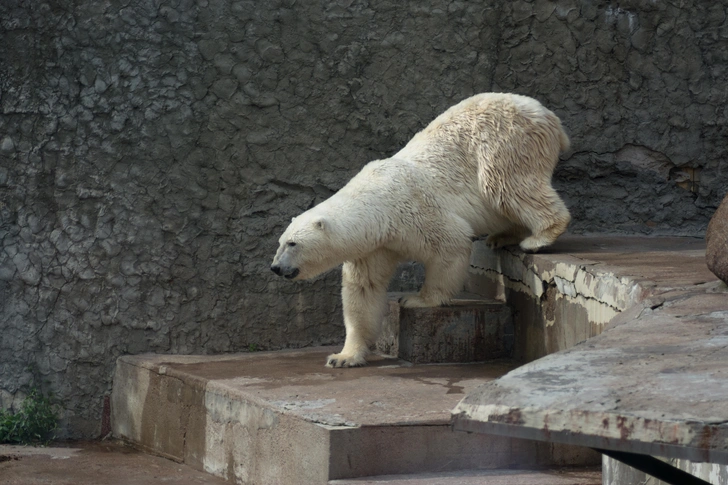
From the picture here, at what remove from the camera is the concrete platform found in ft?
14.1

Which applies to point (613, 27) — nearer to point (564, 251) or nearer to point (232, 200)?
point (564, 251)

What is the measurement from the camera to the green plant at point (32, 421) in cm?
520

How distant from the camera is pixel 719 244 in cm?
329

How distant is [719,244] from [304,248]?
1.84 meters

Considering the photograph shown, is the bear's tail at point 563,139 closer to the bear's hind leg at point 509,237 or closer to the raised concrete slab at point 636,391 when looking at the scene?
the bear's hind leg at point 509,237

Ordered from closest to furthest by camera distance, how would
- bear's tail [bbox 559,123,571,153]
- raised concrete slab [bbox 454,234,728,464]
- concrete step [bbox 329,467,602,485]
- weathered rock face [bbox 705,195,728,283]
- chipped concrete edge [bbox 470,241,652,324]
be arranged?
raised concrete slab [bbox 454,234,728,464] < weathered rock face [bbox 705,195,728,283] < concrete step [bbox 329,467,602,485] < chipped concrete edge [bbox 470,241,652,324] < bear's tail [bbox 559,123,571,153]

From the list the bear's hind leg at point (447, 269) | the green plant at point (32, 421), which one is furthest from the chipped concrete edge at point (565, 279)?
the green plant at point (32, 421)

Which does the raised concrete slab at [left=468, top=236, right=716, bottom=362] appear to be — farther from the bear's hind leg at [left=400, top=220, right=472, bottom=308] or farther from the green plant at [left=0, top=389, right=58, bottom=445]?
the green plant at [left=0, top=389, right=58, bottom=445]

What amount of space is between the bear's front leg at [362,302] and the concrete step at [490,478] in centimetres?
117

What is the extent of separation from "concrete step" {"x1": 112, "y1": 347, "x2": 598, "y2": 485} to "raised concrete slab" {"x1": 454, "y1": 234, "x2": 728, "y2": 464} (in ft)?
2.93

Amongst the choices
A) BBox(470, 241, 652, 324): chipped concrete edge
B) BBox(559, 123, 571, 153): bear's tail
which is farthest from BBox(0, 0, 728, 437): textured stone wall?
BBox(559, 123, 571, 153): bear's tail

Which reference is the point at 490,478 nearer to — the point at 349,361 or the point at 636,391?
the point at 349,361

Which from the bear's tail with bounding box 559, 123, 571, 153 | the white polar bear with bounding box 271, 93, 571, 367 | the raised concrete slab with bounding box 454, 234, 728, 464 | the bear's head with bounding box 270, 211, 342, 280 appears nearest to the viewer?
the raised concrete slab with bounding box 454, 234, 728, 464

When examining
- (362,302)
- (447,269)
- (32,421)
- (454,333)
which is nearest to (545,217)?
(447,269)
